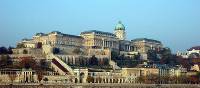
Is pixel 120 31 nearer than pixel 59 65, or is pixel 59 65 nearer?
pixel 59 65

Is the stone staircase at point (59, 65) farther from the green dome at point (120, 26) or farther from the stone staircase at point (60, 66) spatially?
the green dome at point (120, 26)

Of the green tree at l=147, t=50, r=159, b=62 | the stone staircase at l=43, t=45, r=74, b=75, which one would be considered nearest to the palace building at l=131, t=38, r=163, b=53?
the green tree at l=147, t=50, r=159, b=62

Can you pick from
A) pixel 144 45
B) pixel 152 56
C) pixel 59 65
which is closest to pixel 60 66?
pixel 59 65

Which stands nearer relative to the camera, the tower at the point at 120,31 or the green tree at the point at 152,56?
the green tree at the point at 152,56

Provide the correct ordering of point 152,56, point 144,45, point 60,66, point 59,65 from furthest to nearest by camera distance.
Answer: point 144,45 < point 152,56 < point 59,65 < point 60,66

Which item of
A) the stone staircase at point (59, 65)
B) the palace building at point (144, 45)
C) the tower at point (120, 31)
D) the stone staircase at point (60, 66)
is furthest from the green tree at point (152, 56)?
the stone staircase at point (60, 66)

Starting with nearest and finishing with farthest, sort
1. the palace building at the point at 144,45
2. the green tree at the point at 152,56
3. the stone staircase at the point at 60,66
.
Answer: the stone staircase at the point at 60,66 → the green tree at the point at 152,56 → the palace building at the point at 144,45

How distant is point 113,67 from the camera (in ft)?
267

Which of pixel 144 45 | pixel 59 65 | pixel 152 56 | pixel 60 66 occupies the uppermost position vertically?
pixel 144 45

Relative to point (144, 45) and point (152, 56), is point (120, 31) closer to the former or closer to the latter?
point (144, 45)

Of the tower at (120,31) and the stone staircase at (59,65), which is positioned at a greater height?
the tower at (120,31)

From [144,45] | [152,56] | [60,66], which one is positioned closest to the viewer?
[60,66]

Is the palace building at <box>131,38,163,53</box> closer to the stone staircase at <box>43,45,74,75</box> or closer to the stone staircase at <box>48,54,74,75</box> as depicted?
the stone staircase at <box>43,45,74,75</box>

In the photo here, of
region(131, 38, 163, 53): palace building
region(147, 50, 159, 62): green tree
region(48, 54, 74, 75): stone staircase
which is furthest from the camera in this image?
region(131, 38, 163, 53): palace building
